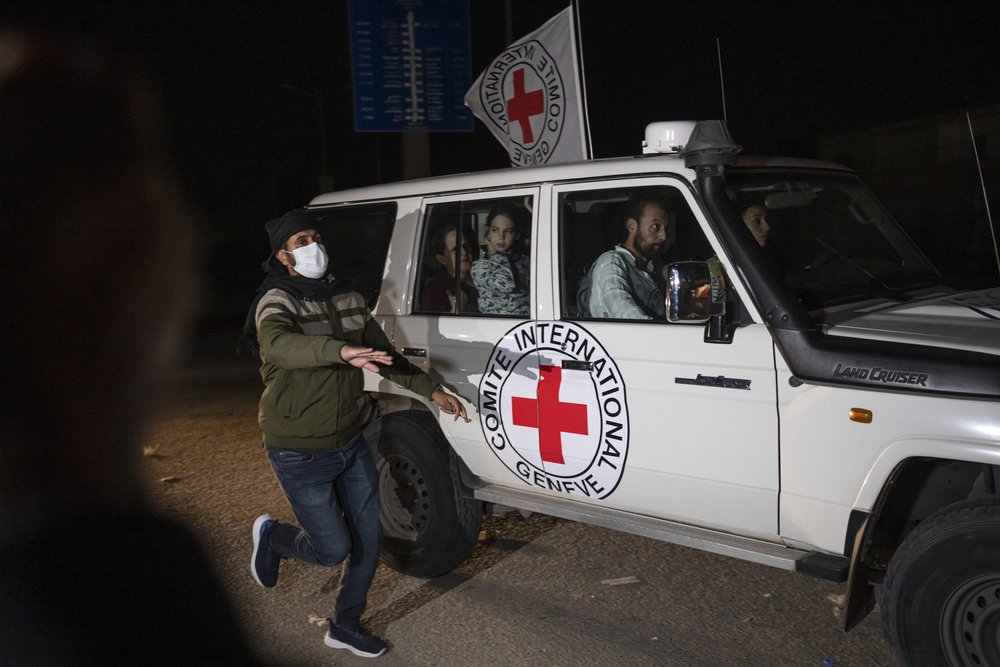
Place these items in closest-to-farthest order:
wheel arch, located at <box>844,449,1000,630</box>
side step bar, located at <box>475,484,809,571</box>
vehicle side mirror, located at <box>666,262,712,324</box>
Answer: wheel arch, located at <box>844,449,1000,630</box> → vehicle side mirror, located at <box>666,262,712,324</box> → side step bar, located at <box>475,484,809,571</box>

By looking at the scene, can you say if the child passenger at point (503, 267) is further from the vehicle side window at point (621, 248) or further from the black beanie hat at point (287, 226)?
the black beanie hat at point (287, 226)

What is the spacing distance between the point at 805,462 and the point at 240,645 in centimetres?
223

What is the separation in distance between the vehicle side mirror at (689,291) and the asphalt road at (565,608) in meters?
1.51

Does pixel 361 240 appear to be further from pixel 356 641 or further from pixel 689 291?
pixel 689 291

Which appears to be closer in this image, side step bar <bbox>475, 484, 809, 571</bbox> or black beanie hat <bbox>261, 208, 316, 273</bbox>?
side step bar <bbox>475, 484, 809, 571</bbox>

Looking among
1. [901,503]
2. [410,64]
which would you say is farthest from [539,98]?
[410,64]

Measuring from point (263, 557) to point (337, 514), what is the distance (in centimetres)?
56

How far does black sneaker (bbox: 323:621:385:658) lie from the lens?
3885 millimetres

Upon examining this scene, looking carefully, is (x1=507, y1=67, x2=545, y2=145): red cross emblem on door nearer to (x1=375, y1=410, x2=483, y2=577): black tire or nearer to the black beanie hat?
(x1=375, y1=410, x2=483, y2=577): black tire

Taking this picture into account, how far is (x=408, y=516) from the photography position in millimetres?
4797

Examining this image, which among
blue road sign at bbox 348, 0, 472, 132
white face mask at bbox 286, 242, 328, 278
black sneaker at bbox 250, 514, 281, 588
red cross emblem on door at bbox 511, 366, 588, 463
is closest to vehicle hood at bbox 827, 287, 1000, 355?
red cross emblem on door at bbox 511, 366, 588, 463

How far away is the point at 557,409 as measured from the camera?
397 centimetres

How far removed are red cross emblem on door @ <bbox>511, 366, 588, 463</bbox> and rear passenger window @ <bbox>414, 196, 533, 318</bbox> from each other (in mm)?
377

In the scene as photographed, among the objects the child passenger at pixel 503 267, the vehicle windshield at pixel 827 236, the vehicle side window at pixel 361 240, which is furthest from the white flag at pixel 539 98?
the vehicle windshield at pixel 827 236
